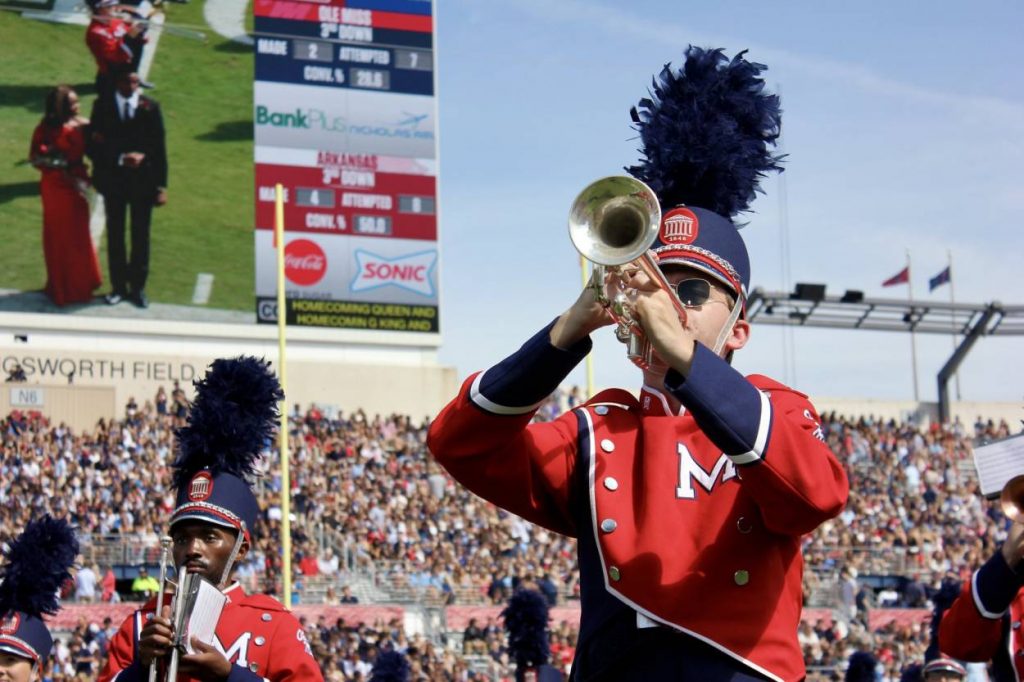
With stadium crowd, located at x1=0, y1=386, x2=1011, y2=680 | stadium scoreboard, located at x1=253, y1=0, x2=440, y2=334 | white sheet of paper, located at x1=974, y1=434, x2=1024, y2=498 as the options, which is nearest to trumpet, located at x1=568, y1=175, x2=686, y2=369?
white sheet of paper, located at x1=974, y1=434, x2=1024, y2=498

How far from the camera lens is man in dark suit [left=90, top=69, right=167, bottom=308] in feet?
121

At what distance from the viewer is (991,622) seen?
19.6 feet

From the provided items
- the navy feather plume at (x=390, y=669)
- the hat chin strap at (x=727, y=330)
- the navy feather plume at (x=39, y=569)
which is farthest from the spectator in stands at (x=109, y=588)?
the hat chin strap at (x=727, y=330)

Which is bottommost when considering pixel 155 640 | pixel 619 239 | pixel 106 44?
pixel 155 640

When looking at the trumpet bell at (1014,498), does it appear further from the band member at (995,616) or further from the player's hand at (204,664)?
the player's hand at (204,664)

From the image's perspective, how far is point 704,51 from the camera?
13.1 feet

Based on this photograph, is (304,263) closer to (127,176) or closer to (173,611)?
(127,176)

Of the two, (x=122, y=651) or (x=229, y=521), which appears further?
(x=229, y=521)

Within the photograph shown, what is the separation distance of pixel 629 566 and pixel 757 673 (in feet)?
1.08

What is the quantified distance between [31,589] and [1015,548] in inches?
156

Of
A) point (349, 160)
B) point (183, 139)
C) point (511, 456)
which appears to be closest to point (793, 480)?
point (511, 456)

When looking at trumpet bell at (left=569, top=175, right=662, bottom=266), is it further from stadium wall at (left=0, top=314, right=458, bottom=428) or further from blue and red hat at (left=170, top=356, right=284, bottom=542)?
stadium wall at (left=0, top=314, right=458, bottom=428)

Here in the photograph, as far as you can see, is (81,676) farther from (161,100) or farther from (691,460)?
(161,100)

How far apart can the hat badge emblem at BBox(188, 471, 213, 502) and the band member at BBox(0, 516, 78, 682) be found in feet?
4.74
